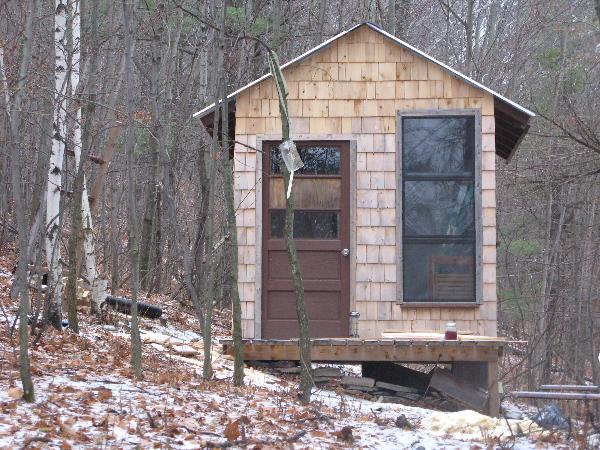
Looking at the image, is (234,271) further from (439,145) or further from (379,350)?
(439,145)

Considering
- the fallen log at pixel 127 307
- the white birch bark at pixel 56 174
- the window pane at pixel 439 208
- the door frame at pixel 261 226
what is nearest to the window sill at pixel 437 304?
the door frame at pixel 261 226

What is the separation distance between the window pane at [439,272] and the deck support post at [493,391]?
2.63ft

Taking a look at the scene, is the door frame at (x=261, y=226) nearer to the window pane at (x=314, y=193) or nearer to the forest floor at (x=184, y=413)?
the window pane at (x=314, y=193)

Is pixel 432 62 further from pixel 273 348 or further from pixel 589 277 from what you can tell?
pixel 589 277

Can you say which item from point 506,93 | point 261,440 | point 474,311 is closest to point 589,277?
point 506,93

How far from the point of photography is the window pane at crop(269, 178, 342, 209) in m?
10.8

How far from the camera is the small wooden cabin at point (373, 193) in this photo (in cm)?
1072

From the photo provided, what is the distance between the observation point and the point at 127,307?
535 inches

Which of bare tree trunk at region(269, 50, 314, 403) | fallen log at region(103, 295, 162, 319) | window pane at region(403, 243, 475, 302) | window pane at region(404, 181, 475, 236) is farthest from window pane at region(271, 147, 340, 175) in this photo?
fallen log at region(103, 295, 162, 319)

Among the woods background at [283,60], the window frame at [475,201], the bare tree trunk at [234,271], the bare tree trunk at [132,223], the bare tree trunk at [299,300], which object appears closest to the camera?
the bare tree trunk at [299,300]

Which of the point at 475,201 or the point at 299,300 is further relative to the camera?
the point at 475,201

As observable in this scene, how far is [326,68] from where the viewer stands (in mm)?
10969

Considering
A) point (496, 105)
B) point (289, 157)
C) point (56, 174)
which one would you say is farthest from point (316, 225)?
point (56, 174)

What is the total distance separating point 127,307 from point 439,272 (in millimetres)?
5122
